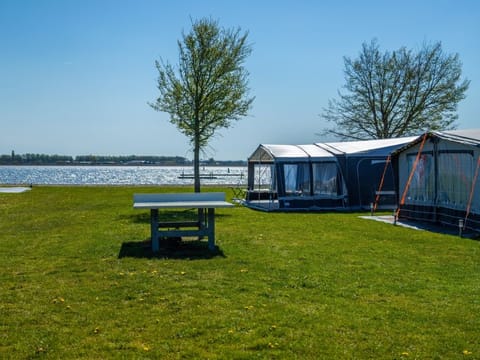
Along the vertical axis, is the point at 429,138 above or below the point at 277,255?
above

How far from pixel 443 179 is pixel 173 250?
25.2 ft

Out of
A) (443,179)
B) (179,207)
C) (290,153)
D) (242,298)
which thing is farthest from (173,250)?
(290,153)

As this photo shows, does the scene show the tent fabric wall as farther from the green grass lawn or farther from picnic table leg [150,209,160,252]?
picnic table leg [150,209,160,252]

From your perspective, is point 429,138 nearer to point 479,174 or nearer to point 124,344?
point 479,174

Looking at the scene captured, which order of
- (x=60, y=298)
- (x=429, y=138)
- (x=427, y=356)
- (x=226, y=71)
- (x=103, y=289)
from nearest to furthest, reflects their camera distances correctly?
(x=427, y=356) → (x=60, y=298) → (x=103, y=289) → (x=429, y=138) → (x=226, y=71)

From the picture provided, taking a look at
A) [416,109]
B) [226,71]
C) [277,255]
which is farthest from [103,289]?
[416,109]

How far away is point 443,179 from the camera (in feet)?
44.5

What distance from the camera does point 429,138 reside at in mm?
14047

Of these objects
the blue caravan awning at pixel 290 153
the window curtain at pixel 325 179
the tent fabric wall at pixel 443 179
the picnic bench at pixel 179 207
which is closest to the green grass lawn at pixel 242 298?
the picnic bench at pixel 179 207

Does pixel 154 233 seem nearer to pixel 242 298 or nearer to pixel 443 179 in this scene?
pixel 242 298

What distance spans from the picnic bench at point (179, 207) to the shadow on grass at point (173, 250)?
0.63ft

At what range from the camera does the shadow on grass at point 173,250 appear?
870 cm

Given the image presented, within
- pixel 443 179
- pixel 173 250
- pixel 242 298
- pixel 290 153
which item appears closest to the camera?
pixel 242 298

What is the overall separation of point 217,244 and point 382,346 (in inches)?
224
